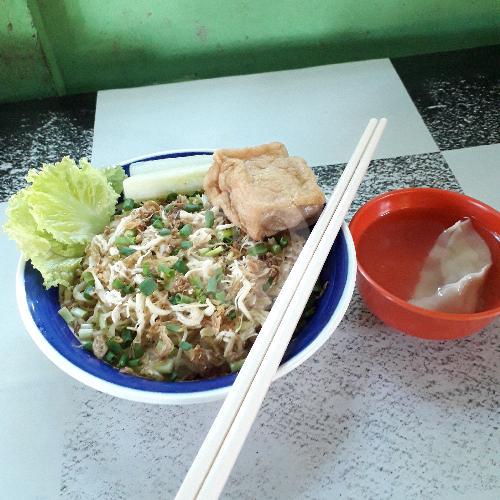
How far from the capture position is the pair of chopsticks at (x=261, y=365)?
30.9 inches

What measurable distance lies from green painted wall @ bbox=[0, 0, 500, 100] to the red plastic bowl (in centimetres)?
124

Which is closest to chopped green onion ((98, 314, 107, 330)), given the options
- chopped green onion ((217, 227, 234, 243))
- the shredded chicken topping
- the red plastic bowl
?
the shredded chicken topping

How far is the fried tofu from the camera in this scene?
45.3 inches

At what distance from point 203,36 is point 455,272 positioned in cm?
155

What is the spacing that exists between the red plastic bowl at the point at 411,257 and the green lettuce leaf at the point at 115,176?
604mm

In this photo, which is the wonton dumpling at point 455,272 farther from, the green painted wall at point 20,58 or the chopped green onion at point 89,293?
the green painted wall at point 20,58

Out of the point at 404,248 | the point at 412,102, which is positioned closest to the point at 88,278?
the point at 404,248

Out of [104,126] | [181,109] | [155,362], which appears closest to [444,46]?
[181,109]

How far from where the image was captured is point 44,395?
1.21 m

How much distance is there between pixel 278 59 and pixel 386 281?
4.87 ft

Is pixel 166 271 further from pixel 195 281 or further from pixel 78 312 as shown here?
pixel 78 312

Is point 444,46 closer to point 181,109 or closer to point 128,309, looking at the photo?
point 181,109

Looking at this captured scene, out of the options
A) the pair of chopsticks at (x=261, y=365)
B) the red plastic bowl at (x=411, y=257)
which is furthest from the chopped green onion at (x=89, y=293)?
the red plastic bowl at (x=411, y=257)

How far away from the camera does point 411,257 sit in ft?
4.24
